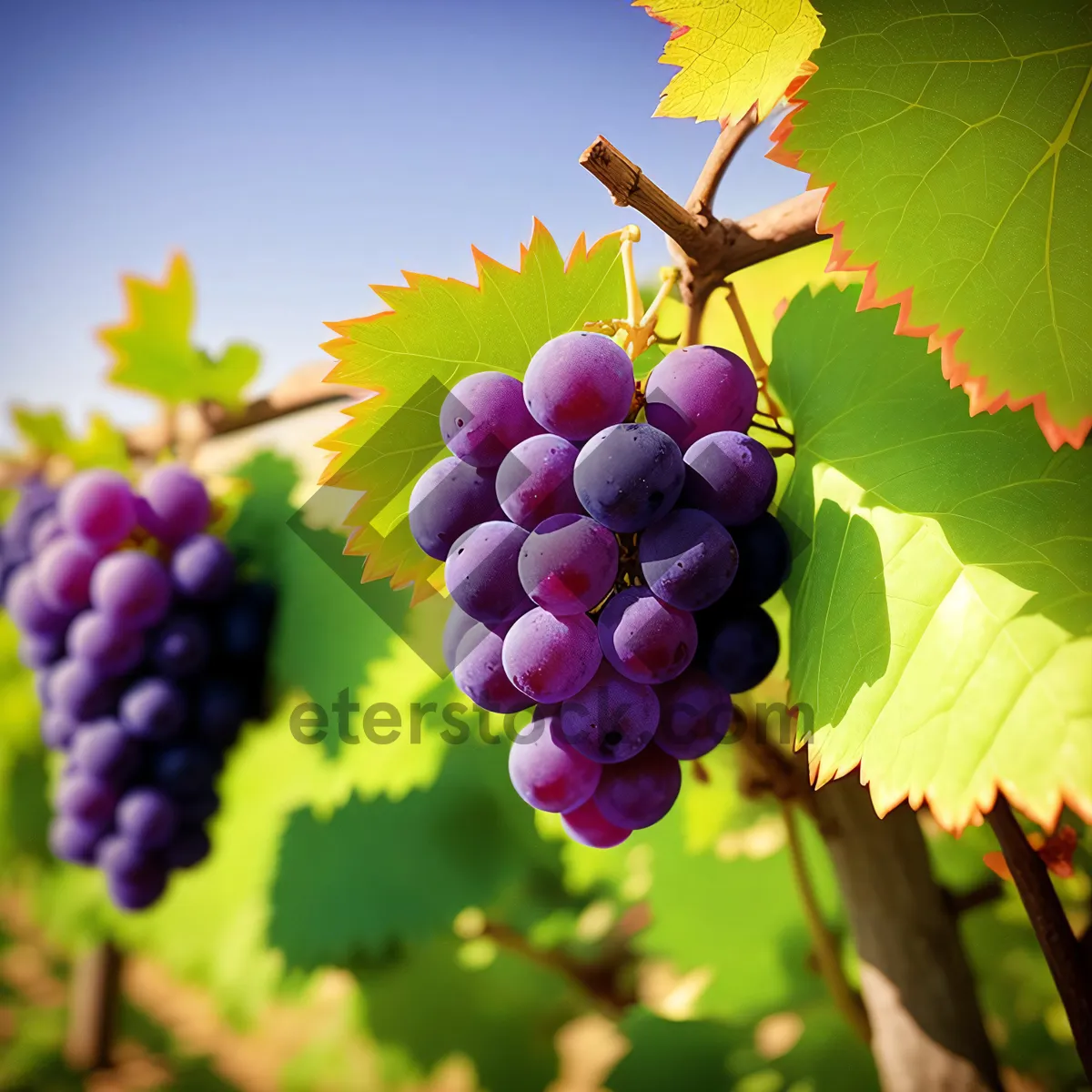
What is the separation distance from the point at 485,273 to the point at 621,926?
0.96 m

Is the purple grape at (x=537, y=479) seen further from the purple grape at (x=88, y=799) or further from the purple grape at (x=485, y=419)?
the purple grape at (x=88, y=799)

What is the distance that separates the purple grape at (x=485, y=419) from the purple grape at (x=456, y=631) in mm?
83

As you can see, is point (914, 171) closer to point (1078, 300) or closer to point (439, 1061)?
point (1078, 300)

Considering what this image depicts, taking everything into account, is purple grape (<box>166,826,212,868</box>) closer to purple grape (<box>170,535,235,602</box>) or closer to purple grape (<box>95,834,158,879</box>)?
purple grape (<box>95,834,158,879</box>)

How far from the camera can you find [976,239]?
31 cm

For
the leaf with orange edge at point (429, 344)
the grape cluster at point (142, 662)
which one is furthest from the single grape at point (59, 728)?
the leaf with orange edge at point (429, 344)

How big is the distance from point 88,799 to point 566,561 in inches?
28.0

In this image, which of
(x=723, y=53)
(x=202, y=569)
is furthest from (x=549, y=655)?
(x=202, y=569)

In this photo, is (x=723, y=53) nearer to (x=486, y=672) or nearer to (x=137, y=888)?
(x=486, y=672)

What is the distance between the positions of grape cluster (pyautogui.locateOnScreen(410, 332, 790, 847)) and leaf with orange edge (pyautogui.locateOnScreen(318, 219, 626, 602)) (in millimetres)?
45

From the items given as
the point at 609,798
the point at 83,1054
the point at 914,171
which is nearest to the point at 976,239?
the point at 914,171

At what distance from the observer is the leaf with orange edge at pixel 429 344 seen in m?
0.38

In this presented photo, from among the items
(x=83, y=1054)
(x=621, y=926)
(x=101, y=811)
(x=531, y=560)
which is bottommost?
(x=83, y=1054)

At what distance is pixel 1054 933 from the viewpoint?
0.38 m
